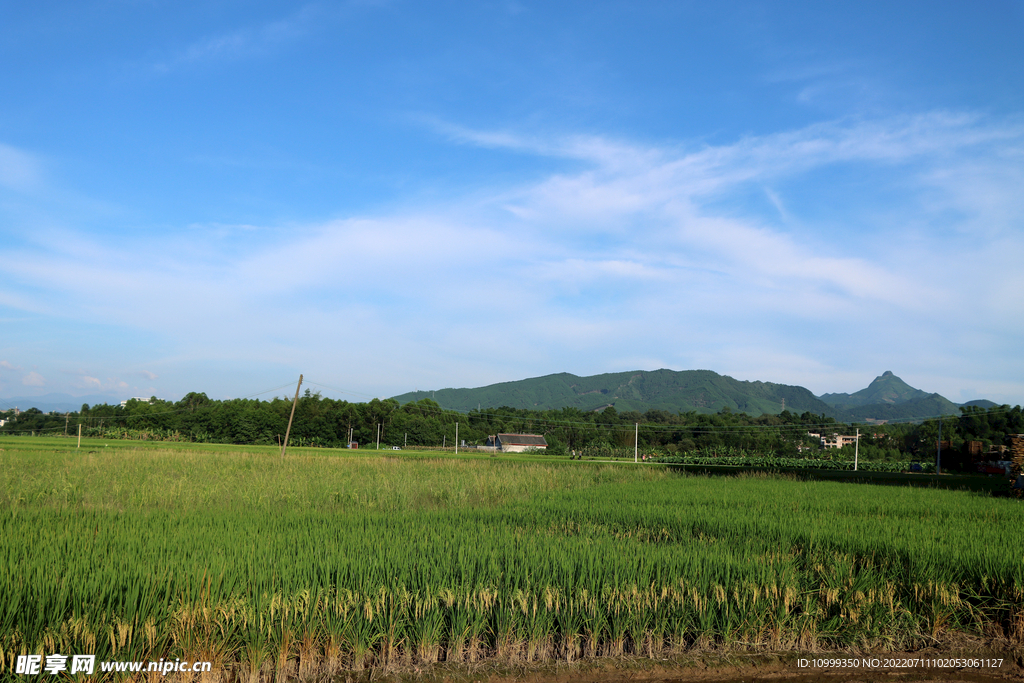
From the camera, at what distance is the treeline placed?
101 metres

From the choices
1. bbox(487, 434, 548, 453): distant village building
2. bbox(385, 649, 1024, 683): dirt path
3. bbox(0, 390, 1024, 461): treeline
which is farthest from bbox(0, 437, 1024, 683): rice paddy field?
bbox(487, 434, 548, 453): distant village building

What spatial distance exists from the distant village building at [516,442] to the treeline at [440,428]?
339 centimetres

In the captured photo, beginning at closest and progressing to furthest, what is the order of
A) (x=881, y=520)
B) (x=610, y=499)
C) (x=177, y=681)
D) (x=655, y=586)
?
(x=177, y=681) < (x=655, y=586) < (x=881, y=520) < (x=610, y=499)

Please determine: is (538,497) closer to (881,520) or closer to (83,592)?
(881,520)

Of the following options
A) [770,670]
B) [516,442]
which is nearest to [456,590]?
[770,670]

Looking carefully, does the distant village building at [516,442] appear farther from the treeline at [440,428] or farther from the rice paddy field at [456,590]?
the rice paddy field at [456,590]

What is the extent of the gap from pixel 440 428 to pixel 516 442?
17.3m

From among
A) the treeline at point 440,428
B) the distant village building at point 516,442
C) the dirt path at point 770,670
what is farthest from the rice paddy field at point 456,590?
the distant village building at point 516,442

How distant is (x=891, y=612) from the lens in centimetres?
655

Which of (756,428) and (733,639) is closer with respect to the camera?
(733,639)

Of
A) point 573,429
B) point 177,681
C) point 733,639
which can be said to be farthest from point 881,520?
point 573,429

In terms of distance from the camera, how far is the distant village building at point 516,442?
4787 inches

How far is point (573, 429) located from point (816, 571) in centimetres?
12862

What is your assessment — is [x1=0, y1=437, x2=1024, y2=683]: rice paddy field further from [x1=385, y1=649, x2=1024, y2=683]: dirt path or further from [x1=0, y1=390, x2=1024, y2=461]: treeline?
[x1=0, y1=390, x2=1024, y2=461]: treeline
